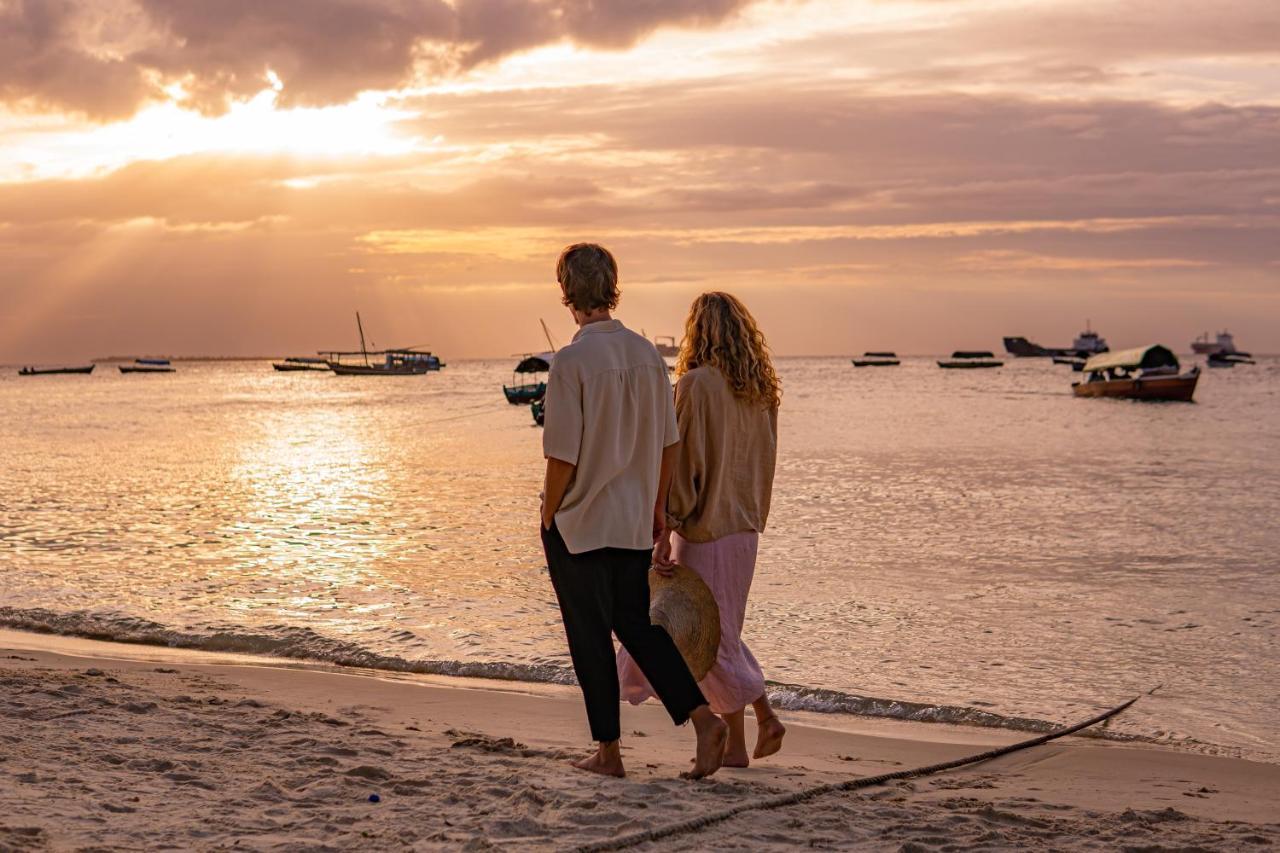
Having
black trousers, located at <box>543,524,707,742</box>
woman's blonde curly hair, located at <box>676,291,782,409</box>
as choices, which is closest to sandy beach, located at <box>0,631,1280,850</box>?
black trousers, located at <box>543,524,707,742</box>

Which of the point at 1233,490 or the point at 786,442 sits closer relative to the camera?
the point at 1233,490

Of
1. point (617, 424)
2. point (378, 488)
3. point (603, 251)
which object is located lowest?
point (378, 488)

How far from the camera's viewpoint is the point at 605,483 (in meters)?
4.25

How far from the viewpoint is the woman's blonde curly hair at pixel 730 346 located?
465 cm

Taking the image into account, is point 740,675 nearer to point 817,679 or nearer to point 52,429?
point 817,679

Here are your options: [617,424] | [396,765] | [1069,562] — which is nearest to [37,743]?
[396,765]

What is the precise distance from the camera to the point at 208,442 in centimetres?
3572

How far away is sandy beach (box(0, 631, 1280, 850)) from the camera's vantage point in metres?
3.98

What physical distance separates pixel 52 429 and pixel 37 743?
4192 cm

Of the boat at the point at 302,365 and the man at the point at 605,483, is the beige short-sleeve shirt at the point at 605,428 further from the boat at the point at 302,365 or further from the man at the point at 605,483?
the boat at the point at 302,365

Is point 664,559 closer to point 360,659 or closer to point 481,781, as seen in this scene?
point 481,781

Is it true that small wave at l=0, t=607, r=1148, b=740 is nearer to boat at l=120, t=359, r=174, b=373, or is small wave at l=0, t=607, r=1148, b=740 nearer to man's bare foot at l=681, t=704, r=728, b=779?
man's bare foot at l=681, t=704, r=728, b=779

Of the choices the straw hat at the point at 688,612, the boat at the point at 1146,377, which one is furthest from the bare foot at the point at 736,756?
the boat at the point at 1146,377

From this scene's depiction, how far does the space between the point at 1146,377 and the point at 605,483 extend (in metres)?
59.8
